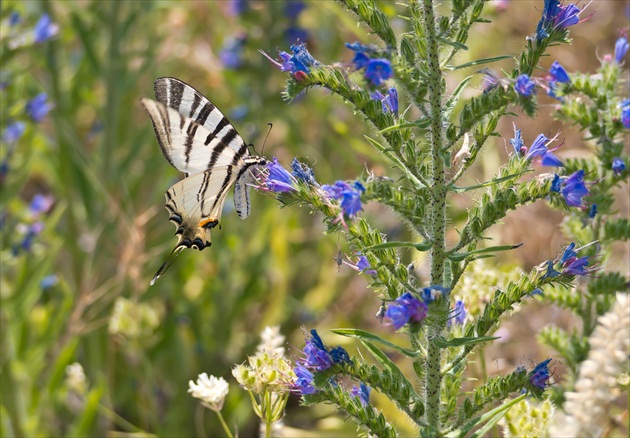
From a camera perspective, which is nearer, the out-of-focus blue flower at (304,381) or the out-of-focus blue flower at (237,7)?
the out-of-focus blue flower at (304,381)

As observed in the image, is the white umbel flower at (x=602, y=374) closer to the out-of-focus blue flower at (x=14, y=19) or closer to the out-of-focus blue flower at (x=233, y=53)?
the out-of-focus blue flower at (x=14, y=19)

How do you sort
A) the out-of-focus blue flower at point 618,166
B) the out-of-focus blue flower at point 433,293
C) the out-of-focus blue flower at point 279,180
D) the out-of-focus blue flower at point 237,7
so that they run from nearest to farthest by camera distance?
1. the out-of-focus blue flower at point 433,293
2. the out-of-focus blue flower at point 279,180
3. the out-of-focus blue flower at point 618,166
4. the out-of-focus blue flower at point 237,7

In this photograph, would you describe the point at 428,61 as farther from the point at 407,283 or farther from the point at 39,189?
the point at 39,189

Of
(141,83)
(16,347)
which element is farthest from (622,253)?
(16,347)

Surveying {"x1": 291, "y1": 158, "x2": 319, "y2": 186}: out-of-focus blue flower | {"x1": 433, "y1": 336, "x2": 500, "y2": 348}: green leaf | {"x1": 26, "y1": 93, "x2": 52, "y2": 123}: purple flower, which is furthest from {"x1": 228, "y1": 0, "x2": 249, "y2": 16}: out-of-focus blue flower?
{"x1": 433, "y1": 336, "x2": 500, "y2": 348}: green leaf

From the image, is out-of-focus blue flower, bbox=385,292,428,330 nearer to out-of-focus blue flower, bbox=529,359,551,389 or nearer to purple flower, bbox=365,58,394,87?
out-of-focus blue flower, bbox=529,359,551,389

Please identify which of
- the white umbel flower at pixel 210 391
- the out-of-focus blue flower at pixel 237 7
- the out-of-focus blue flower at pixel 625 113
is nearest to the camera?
the white umbel flower at pixel 210 391

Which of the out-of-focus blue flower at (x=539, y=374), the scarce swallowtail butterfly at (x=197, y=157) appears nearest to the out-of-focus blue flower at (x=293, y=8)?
the scarce swallowtail butterfly at (x=197, y=157)
